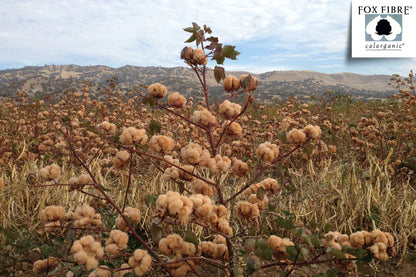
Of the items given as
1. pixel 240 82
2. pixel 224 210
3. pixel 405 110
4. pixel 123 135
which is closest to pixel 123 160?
pixel 123 135

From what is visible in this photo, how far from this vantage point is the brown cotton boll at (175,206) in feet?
3.76

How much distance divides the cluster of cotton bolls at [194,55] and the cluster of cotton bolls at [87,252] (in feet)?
3.12

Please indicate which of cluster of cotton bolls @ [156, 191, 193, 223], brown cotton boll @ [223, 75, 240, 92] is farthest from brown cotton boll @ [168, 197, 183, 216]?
brown cotton boll @ [223, 75, 240, 92]

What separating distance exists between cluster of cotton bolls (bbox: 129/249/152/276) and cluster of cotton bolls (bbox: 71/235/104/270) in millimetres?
156

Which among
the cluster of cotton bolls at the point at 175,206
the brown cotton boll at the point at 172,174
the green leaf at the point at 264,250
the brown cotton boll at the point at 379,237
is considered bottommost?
the green leaf at the point at 264,250

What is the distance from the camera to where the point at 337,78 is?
162875 mm

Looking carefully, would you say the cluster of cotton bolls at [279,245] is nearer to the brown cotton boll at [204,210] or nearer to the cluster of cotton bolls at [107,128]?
the brown cotton boll at [204,210]

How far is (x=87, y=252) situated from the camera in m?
1.28

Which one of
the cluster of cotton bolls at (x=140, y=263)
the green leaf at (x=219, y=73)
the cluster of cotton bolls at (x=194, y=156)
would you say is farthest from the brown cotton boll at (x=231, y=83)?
the cluster of cotton bolls at (x=140, y=263)

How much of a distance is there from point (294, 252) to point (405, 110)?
6.08 m

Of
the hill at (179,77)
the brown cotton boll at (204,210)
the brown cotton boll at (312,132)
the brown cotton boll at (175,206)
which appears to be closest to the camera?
the brown cotton boll at (175,206)

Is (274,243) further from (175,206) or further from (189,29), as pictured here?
(189,29)

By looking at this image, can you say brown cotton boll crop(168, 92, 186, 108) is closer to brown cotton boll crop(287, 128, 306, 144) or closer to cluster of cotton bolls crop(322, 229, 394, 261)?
brown cotton boll crop(287, 128, 306, 144)

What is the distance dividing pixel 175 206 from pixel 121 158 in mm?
526
